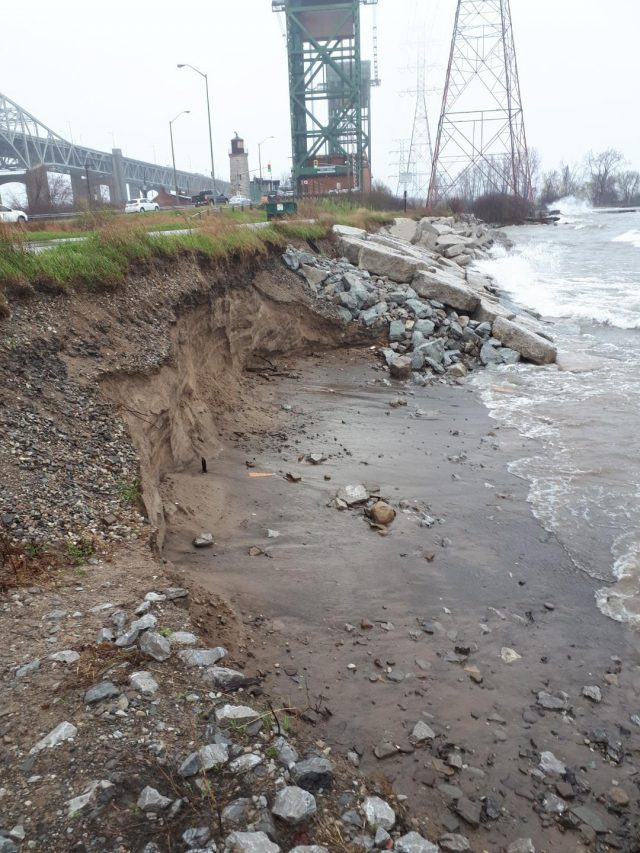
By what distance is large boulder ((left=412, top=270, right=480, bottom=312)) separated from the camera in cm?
1389

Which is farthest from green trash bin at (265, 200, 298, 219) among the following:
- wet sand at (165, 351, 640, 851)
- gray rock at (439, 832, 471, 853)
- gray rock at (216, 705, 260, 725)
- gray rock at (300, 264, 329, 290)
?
gray rock at (439, 832, 471, 853)

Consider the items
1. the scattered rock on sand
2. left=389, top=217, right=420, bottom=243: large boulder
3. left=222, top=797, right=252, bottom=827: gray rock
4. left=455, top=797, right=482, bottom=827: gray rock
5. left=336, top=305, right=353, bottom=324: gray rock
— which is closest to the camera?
left=222, top=797, right=252, bottom=827: gray rock

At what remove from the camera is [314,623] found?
432 centimetres

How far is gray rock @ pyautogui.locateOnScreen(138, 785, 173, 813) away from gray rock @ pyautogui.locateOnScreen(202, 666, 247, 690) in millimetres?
700

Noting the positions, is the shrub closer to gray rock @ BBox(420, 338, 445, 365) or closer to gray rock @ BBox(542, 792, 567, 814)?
gray rock @ BBox(420, 338, 445, 365)

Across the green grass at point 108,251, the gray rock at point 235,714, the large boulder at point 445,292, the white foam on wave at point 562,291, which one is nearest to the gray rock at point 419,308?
the large boulder at point 445,292

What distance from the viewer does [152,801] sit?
247 centimetres

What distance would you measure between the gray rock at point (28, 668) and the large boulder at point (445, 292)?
12.4m

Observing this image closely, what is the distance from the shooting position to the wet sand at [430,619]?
125 inches

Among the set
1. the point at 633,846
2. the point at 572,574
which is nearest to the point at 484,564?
the point at 572,574

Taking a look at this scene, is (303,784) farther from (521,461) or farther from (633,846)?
(521,461)

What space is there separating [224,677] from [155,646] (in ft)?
1.39

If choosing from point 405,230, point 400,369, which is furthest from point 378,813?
point 405,230

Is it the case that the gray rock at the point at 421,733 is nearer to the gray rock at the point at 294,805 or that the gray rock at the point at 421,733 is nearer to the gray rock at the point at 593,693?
the gray rock at the point at 294,805
